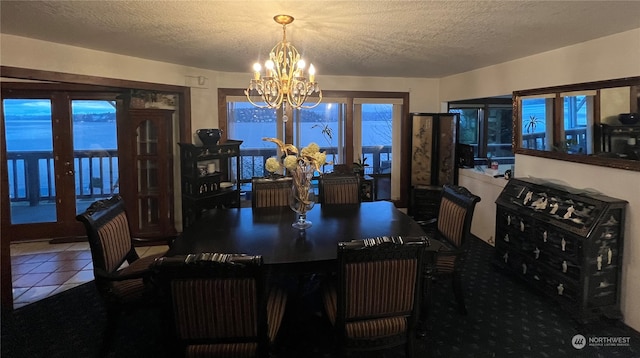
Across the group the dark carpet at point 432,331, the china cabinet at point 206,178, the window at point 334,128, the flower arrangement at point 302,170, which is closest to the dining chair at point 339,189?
the flower arrangement at point 302,170

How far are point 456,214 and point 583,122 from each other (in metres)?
1.43

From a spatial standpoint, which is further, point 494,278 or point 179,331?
point 494,278

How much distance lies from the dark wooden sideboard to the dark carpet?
0.58 feet

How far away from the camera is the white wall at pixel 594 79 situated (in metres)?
2.78

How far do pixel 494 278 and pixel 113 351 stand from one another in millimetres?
3311

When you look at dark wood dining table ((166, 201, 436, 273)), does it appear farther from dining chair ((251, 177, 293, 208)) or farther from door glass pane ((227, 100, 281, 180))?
door glass pane ((227, 100, 281, 180))

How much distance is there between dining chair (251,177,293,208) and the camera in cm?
370

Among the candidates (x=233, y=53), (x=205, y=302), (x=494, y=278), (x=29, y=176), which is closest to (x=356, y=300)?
(x=205, y=302)

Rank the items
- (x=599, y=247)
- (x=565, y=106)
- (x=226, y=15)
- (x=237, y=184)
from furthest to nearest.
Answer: (x=237, y=184), (x=565, y=106), (x=599, y=247), (x=226, y=15)

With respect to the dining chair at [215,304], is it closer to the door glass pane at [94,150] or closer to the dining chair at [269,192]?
the dining chair at [269,192]

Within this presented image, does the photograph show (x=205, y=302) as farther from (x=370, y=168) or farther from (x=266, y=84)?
(x=370, y=168)

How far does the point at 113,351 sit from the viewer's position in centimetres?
256

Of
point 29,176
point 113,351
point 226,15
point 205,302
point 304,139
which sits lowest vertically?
point 113,351

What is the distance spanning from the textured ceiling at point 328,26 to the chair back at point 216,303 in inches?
59.9
